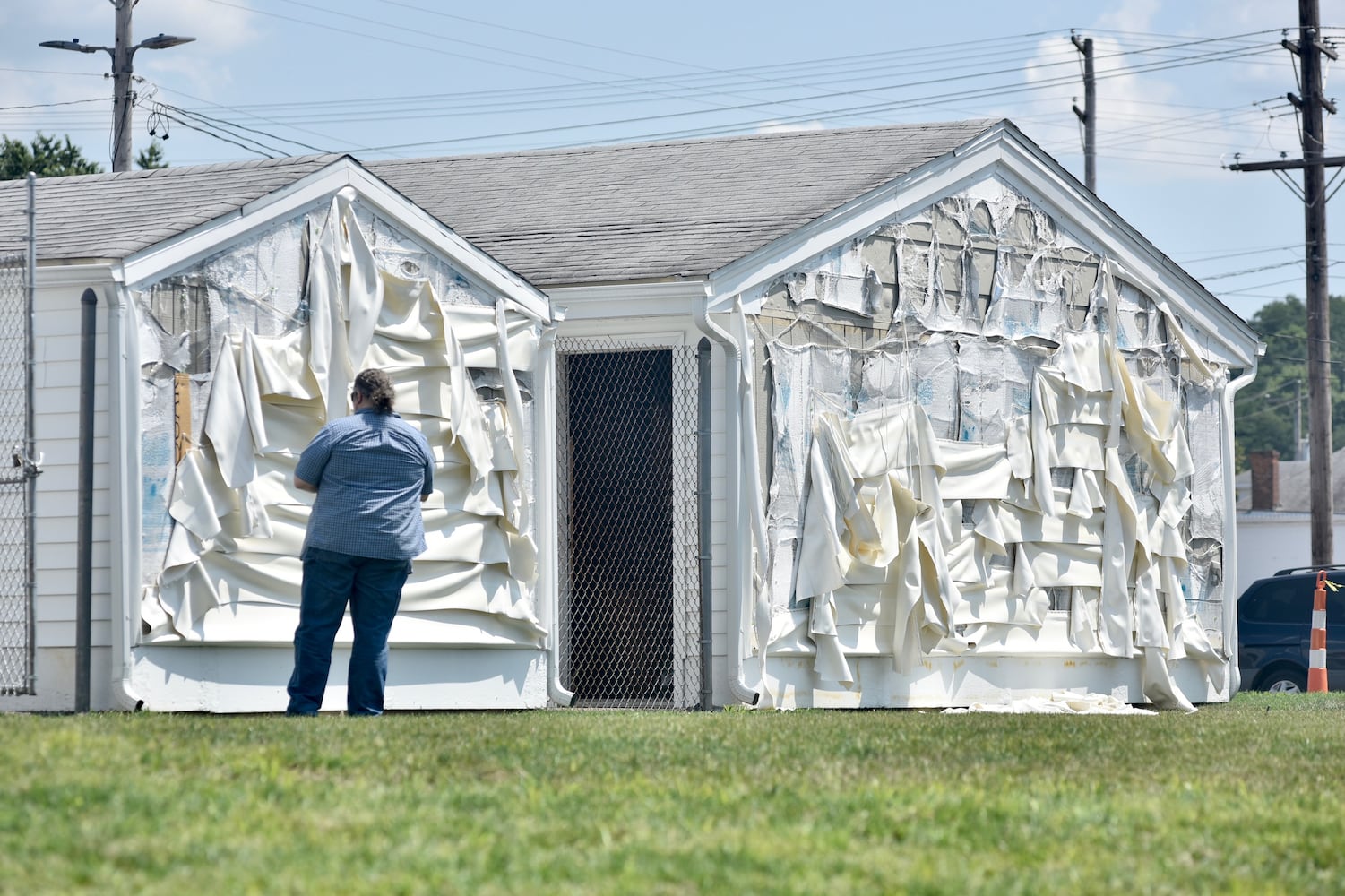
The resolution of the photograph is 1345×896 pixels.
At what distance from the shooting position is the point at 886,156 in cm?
1499

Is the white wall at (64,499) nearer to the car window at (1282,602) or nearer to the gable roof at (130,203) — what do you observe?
the gable roof at (130,203)

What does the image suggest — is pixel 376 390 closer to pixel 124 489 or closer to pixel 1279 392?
pixel 124 489

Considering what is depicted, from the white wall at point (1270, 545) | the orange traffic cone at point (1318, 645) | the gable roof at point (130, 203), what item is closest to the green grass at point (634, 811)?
the gable roof at point (130, 203)

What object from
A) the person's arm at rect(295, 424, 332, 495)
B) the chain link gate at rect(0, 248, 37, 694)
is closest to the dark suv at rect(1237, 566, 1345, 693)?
the person's arm at rect(295, 424, 332, 495)

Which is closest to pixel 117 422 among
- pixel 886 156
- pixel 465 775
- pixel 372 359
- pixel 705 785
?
pixel 372 359

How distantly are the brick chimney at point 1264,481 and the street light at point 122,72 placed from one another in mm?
31513

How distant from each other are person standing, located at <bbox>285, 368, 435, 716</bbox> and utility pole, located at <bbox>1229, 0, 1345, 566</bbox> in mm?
19173

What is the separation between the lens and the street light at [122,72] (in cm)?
2564

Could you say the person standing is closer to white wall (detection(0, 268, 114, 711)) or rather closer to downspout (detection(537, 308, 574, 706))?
white wall (detection(0, 268, 114, 711))

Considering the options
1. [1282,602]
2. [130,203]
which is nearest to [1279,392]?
[1282,602]

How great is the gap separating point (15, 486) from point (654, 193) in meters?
6.17

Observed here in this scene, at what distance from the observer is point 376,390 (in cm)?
1012

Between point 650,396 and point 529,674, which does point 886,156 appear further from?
point 529,674

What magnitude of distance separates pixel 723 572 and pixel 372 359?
2872 millimetres
